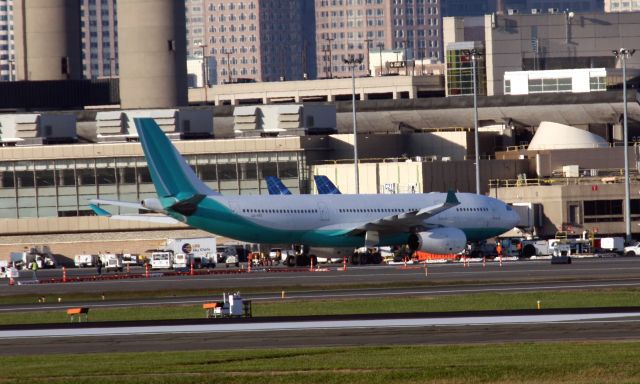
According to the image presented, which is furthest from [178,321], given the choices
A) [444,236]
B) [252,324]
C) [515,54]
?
[515,54]

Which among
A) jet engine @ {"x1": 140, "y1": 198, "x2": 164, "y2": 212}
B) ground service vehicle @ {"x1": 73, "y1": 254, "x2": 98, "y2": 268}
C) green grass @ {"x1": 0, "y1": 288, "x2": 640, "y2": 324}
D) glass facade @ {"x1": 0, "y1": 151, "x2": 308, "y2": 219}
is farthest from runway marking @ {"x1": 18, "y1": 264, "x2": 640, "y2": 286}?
glass facade @ {"x1": 0, "y1": 151, "x2": 308, "y2": 219}

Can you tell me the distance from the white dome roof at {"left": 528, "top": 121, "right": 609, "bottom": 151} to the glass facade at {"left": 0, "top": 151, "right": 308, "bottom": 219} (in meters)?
24.7

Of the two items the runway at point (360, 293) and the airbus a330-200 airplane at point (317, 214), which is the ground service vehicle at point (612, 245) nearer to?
the airbus a330-200 airplane at point (317, 214)

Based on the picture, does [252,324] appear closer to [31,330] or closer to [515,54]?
[31,330]

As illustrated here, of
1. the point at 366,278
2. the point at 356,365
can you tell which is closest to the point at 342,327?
the point at 356,365

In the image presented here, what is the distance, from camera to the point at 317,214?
3728 inches

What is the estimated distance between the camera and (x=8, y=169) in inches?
5118

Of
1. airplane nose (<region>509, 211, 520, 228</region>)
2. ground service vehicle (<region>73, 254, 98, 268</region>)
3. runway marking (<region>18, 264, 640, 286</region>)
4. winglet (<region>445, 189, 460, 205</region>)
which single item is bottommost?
ground service vehicle (<region>73, 254, 98, 268</region>)

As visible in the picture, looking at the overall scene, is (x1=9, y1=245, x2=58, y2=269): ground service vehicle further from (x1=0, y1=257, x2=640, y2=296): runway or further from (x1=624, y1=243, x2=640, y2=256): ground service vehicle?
(x1=624, y1=243, x2=640, y2=256): ground service vehicle

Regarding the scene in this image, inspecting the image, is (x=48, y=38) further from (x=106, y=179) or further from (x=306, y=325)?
(x=306, y=325)

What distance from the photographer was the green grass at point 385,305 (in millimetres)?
54188

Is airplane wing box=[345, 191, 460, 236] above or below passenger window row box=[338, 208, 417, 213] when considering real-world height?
below

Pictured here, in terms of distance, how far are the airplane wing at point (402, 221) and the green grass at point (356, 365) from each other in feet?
178

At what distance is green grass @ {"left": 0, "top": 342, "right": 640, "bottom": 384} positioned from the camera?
33.4 meters
